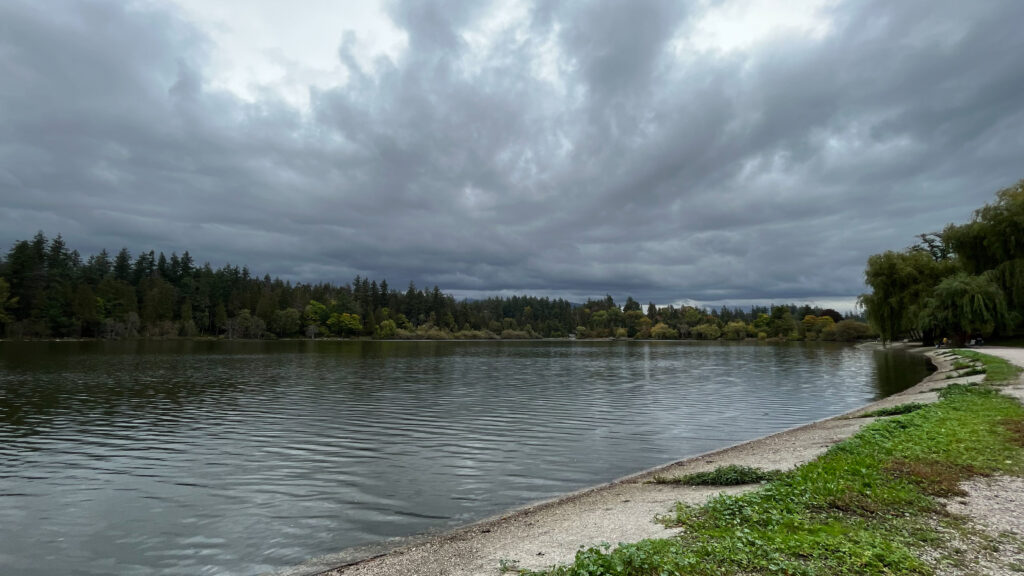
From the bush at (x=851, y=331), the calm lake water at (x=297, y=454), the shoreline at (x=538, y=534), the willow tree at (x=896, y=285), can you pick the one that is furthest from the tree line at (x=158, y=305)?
the shoreline at (x=538, y=534)

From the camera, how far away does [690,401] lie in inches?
1264

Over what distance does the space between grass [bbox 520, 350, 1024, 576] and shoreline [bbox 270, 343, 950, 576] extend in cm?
82

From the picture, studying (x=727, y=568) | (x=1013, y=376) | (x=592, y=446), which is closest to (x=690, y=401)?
(x=592, y=446)

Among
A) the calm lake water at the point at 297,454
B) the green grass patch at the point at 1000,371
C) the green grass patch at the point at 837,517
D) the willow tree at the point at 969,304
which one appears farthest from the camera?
the willow tree at the point at 969,304

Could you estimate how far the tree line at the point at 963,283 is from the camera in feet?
205

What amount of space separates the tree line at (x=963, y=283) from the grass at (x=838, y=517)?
64779mm

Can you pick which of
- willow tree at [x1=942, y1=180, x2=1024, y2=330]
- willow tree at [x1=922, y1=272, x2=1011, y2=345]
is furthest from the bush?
willow tree at [x1=922, y1=272, x2=1011, y2=345]

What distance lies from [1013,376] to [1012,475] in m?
25.1

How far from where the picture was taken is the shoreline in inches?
313

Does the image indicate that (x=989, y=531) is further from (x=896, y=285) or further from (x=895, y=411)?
(x=896, y=285)

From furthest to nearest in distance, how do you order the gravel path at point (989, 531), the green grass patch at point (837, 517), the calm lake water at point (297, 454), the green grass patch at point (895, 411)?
the green grass patch at point (895, 411) < the calm lake water at point (297, 454) < the gravel path at point (989, 531) < the green grass patch at point (837, 517)

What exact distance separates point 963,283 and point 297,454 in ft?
257

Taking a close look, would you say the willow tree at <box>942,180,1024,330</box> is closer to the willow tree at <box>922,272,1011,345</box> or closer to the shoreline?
the willow tree at <box>922,272,1011,345</box>

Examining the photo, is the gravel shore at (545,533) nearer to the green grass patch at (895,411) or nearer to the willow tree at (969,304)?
the green grass patch at (895,411)
